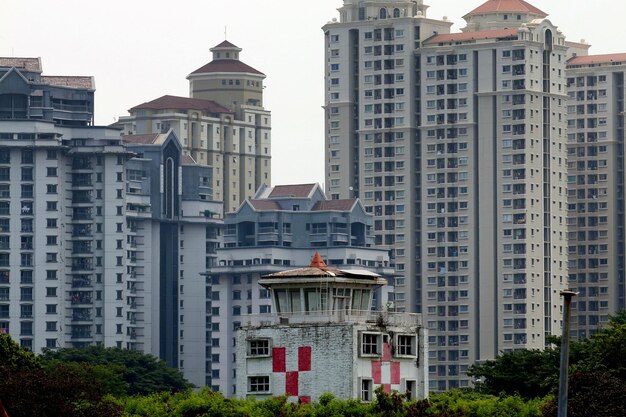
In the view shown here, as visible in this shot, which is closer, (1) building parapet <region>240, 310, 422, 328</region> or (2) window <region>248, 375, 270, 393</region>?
(1) building parapet <region>240, 310, 422, 328</region>

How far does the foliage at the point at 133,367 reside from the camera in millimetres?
170875

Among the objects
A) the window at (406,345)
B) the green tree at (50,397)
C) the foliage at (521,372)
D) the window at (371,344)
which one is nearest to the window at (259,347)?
the window at (371,344)

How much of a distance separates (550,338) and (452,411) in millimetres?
32812

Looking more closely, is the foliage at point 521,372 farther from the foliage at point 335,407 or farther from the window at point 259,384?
the window at point 259,384

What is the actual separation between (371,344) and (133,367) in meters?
88.1

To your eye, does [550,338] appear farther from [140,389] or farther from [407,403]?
[140,389]

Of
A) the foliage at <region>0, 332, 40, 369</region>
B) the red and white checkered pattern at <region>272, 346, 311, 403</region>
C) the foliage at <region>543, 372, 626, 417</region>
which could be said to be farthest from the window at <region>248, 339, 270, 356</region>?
the foliage at <region>0, 332, 40, 369</region>

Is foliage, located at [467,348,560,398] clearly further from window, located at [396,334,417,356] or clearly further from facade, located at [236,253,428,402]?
facade, located at [236,253,428,402]

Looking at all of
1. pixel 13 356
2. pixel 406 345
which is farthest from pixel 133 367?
pixel 406 345

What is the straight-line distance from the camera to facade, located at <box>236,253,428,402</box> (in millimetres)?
88688

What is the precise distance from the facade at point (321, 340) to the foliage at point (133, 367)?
73.9 metres

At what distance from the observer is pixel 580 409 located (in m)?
88.1

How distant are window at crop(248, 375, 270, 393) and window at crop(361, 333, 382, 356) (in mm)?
4648

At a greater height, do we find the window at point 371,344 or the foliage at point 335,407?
the window at point 371,344
